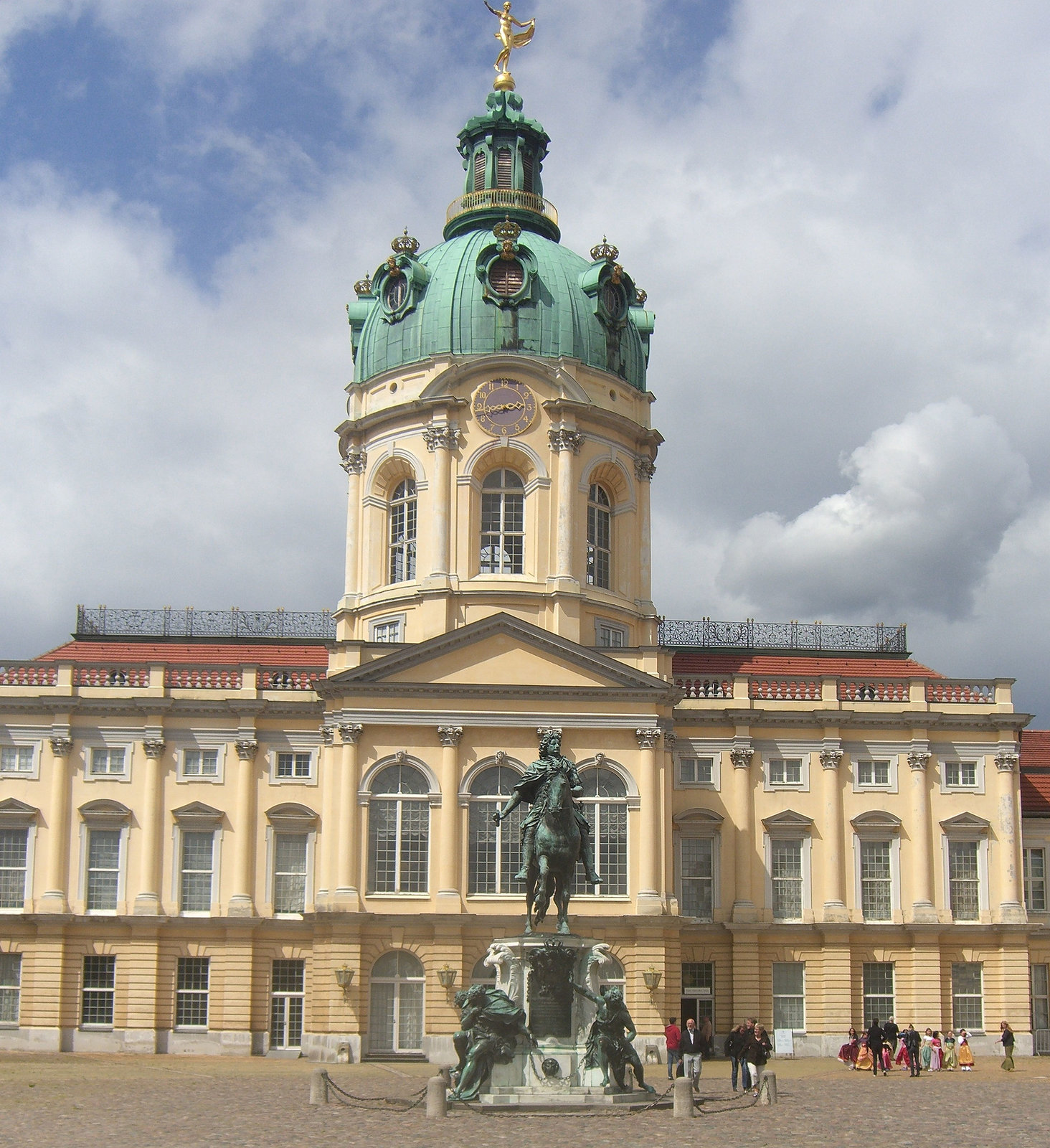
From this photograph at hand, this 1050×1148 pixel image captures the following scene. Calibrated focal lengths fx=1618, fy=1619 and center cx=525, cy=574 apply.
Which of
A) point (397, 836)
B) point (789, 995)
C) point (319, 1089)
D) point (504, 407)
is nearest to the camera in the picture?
point (319, 1089)

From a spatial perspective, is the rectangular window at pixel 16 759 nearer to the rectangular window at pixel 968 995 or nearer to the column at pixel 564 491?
the column at pixel 564 491

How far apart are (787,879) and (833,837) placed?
80.5 inches

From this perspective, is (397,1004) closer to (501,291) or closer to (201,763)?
(201,763)

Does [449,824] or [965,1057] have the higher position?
[449,824]

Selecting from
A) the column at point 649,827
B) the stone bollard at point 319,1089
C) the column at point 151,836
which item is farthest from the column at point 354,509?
the stone bollard at point 319,1089

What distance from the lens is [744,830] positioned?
5288cm

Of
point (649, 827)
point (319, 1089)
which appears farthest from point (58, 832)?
point (319, 1089)

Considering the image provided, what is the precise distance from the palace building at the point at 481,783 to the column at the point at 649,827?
0.35ft

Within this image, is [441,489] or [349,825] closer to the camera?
[349,825]

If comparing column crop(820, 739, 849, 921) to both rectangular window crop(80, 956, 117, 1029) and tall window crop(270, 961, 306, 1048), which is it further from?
rectangular window crop(80, 956, 117, 1029)

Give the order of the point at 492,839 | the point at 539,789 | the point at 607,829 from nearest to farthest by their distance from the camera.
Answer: the point at 539,789 → the point at 492,839 → the point at 607,829

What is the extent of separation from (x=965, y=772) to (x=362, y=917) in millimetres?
20862

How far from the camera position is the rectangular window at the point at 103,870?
5144 centimetres

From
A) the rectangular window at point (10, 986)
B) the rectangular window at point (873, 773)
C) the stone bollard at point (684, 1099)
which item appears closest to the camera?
the stone bollard at point (684, 1099)
